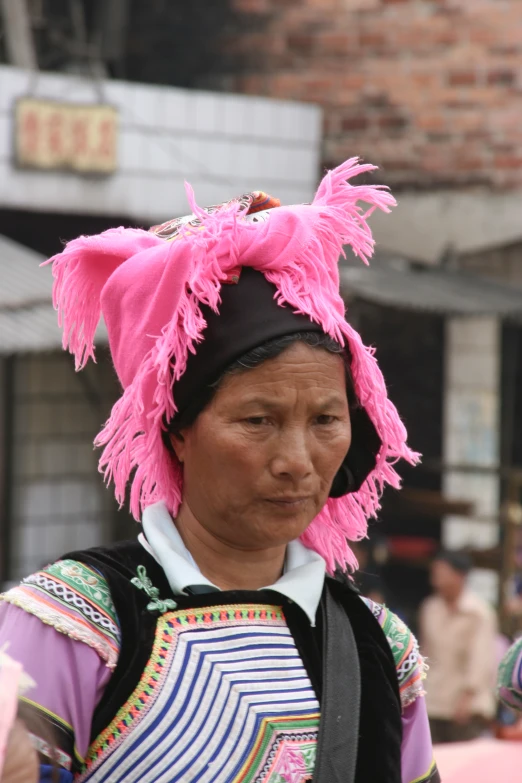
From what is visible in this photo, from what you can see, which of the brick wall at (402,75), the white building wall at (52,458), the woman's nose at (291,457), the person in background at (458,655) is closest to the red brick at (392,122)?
the brick wall at (402,75)

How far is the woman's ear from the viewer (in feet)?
6.14

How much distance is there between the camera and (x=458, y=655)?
670 centimetres

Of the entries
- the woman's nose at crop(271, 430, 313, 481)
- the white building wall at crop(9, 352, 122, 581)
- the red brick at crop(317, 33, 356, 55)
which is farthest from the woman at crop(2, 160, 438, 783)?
the red brick at crop(317, 33, 356, 55)

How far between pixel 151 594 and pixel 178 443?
0.22 meters

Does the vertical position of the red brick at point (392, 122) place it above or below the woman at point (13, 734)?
above

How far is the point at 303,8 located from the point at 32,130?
2.48 metres

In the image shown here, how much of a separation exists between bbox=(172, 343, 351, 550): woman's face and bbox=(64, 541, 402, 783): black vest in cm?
11

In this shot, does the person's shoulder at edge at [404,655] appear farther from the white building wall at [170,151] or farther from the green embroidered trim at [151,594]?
the white building wall at [170,151]

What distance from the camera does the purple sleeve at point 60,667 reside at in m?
1.66

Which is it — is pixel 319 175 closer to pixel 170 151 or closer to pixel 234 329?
pixel 170 151

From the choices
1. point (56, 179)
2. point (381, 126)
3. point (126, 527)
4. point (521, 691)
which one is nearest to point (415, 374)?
point (381, 126)

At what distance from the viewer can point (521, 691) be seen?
2176 millimetres

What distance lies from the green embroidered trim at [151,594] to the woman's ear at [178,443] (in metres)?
0.17

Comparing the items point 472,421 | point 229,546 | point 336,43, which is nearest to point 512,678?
point 229,546
